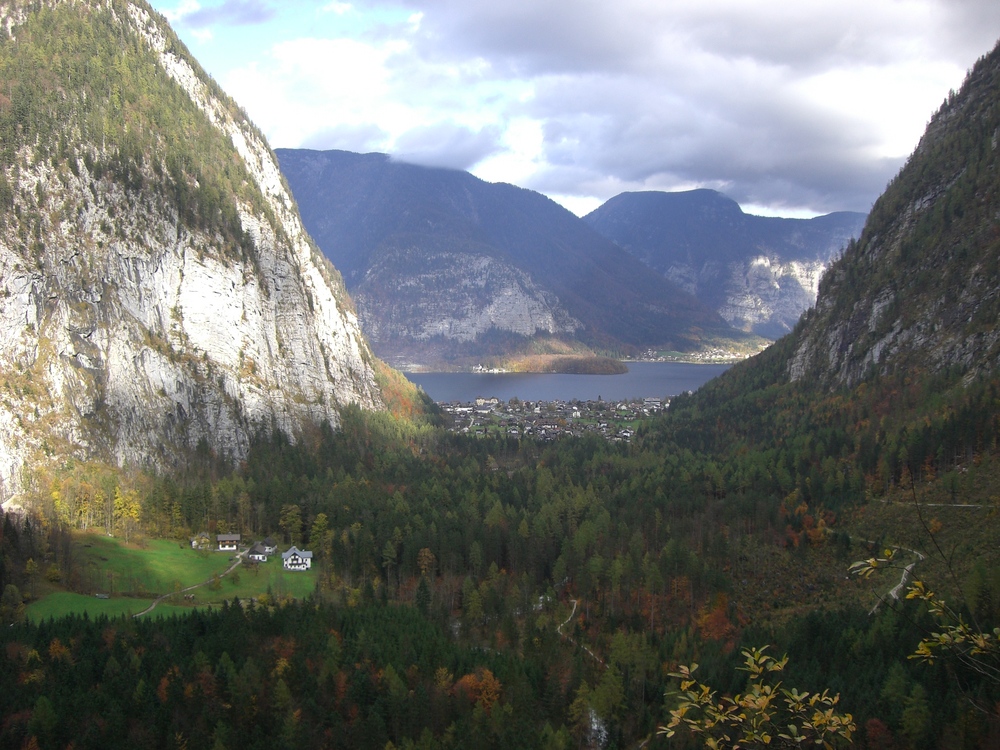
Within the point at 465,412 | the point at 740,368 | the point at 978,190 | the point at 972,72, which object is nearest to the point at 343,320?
the point at 465,412

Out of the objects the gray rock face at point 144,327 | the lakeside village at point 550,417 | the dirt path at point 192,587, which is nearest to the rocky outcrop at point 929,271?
the lakeside village at point 550,417

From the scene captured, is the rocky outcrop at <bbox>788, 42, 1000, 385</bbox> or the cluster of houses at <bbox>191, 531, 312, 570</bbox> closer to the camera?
the cluster of houses at <bbox>191, 531, 312, 570</bbox>

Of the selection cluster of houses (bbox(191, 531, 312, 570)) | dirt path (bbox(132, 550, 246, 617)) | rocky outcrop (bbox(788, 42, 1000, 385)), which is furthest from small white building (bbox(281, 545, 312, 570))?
rocky outcrop (bbox(788, 42, 1000, 385))

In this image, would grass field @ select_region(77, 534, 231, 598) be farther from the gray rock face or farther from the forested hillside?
the gray rock face

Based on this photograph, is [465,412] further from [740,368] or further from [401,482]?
[401,482]

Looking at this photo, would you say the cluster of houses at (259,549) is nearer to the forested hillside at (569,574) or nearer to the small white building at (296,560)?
the small white building at (296,560)

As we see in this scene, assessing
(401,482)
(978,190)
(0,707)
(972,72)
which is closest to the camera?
(0,707)

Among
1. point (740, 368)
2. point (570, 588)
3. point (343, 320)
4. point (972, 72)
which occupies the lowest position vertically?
point (570, 588)
